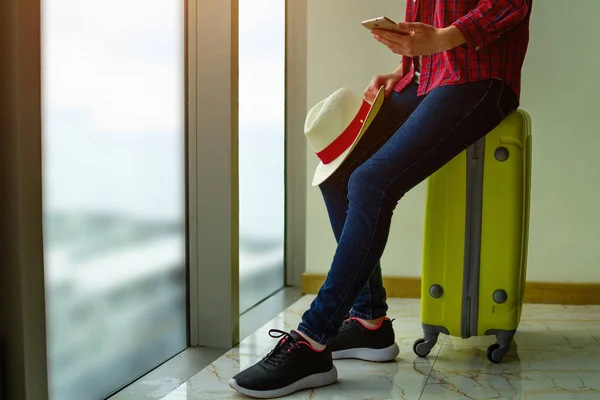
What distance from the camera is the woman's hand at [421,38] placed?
1.42m

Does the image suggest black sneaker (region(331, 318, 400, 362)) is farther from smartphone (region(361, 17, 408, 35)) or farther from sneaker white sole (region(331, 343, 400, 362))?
smartphone (region(361, 17, 408, 35))

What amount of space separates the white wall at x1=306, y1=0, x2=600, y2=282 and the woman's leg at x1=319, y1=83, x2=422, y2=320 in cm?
80

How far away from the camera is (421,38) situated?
1.43m

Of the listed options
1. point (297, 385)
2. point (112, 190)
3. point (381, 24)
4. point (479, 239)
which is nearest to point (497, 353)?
point (479, 239)

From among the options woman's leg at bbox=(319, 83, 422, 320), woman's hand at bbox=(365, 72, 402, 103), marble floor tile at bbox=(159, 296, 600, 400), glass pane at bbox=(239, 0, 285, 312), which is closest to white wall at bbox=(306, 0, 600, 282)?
glass pane at bbox=(239, 0, 285, 312)

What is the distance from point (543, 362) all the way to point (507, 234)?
317mm

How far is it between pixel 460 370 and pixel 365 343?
22 centimetres

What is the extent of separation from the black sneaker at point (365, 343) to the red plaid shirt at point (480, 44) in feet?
1.84

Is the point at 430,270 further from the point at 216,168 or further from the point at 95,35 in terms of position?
the point at 95,35

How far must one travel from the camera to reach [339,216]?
1.67 metres

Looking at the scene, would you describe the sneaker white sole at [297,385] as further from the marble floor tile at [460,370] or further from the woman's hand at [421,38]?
the woman's hand at [421,38]

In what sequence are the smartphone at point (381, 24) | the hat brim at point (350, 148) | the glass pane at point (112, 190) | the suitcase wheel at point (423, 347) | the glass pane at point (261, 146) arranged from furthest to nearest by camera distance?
the glass pane at point (261, 146) → the suitcase wheel at point (423, 347) → the hat brim at point (350, 148) → the smartphone at point (381, 24) → the glass pane at point (112, 190)

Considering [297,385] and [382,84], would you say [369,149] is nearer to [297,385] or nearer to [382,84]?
[382,84]

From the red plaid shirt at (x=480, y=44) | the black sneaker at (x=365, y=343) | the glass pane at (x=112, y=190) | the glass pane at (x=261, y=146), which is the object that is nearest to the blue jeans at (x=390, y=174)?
the red plaid shirt at (x=480, y=44)
